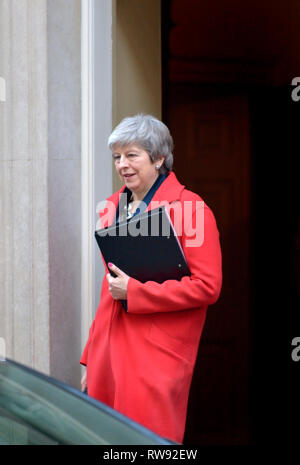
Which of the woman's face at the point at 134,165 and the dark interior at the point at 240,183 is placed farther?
the dark interior at the point at 240,183

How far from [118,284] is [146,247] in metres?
0.16

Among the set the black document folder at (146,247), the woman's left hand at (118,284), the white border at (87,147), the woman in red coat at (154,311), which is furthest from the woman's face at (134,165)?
the white border at (87,147)

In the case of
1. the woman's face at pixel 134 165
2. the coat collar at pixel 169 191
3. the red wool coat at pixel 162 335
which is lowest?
the red wool coat at pixel 162 335

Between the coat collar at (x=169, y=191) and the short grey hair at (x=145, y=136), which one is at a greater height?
the short grey hair at (x=145, y=136)

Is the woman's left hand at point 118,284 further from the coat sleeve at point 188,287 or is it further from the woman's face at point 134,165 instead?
the woman's face at point 134,165

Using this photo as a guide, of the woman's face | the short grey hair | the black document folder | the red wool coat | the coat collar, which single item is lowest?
the red wool coat

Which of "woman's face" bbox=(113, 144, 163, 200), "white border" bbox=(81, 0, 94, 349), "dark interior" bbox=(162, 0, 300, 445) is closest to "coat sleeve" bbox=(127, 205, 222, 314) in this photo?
"woman's face" bbox=(113, 144, 163, 200)

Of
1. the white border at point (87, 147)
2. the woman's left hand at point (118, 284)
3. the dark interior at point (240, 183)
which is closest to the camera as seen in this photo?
the woman's left hand at point (118, 284)

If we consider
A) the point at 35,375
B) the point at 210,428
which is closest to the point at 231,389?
the point at 210,428

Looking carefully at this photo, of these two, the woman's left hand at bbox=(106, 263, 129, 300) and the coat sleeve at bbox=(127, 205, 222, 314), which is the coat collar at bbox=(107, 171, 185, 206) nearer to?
the coat sleeve at bbox=(127, 205, 222, 314)

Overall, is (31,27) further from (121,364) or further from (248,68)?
(248,68)

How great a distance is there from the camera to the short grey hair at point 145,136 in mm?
2172

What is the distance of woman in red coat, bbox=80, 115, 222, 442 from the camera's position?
2.07m

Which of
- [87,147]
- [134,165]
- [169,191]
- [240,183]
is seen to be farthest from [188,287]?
[240,183]
